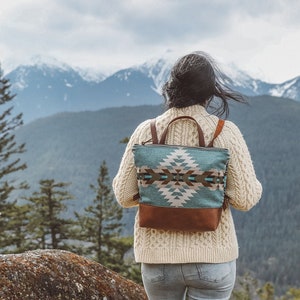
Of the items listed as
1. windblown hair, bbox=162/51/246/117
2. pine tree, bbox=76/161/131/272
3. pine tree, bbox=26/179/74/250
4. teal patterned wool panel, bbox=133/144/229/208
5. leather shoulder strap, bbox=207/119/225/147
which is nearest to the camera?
teal patterned wool panel, bbox=133/144/229/208

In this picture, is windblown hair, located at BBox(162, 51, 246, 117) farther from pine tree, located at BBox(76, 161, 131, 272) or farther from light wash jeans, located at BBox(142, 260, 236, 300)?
pine tree, located at BBox(76, 161, 131, 272)

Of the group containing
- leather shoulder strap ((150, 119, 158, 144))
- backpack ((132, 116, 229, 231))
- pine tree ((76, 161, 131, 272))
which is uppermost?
leather shoulder strap ((150, 119, 158, 144))

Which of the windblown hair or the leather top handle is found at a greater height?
the windblown hair

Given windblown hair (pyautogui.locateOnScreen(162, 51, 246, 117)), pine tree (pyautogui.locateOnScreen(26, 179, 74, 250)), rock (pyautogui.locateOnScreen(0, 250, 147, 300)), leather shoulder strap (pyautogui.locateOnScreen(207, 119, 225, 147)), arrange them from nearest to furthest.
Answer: leather shoulder strap (pyautogui.locateOnScreen(207, 119, 225, 147)) < windblown hair (pyautogui.locateOnScreen(162, 51, 246, 117)) < rock (pyautogui.locateOnScreen(0, 250, 147, 300)) < pine tree (pyautogui.locateOnScreen(26, 179, 74, 250))

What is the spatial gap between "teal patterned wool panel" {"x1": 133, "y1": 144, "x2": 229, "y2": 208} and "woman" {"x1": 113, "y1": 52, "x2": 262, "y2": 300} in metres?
0.13

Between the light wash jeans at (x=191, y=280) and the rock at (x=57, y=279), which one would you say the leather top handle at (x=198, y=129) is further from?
the rock at (x=57, y=279)

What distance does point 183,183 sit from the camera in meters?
2.87

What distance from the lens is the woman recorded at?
295cm

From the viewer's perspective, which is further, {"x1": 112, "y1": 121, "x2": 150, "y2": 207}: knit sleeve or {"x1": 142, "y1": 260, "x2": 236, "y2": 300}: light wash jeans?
{"x1": 112, "y1": 121, "x2": 150, "y2": 207}: knit sleeve

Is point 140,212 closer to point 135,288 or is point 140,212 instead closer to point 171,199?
point 171,199

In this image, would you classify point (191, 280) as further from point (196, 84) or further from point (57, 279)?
point (57, 279)

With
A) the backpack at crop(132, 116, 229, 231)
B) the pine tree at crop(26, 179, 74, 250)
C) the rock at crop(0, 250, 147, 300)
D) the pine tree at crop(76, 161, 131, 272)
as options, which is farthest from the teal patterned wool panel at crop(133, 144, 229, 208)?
the pine tree at crop(76, 161, 131, 272)

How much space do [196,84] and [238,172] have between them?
0.59 m

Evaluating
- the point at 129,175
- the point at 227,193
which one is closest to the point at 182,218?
the point at 227,193
